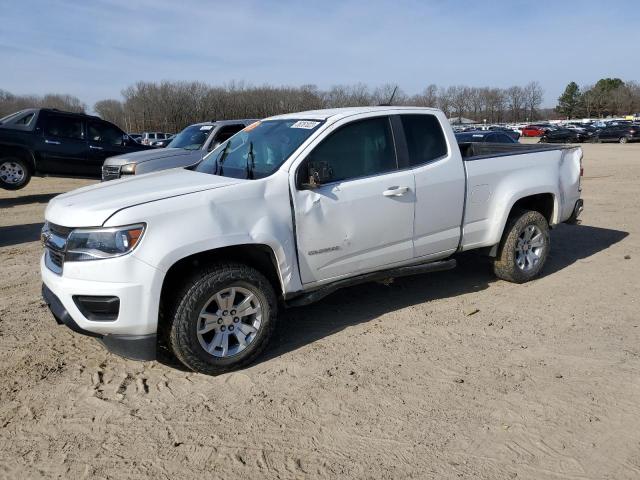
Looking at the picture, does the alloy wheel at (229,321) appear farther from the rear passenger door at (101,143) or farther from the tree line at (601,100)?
the tree line at (601,100)

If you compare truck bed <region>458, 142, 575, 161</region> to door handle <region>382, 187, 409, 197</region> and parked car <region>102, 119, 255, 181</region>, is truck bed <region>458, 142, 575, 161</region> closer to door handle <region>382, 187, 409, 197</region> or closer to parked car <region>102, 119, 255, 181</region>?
door handle <region>382, 187, 409, 197</region>

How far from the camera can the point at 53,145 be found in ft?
42.0

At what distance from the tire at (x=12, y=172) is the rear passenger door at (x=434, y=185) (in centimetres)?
1051

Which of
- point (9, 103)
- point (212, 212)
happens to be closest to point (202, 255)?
point (212, 212)


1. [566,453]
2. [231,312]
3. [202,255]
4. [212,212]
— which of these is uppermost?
[212,212]

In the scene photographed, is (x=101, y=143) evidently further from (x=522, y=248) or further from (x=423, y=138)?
(x=522, y=248)

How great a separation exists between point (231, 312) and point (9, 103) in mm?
103459

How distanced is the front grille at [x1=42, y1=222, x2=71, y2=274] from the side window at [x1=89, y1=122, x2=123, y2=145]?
10.0 meters

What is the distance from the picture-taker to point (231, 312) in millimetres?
4059

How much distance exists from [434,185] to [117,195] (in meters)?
2.71

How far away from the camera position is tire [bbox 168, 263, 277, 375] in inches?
151

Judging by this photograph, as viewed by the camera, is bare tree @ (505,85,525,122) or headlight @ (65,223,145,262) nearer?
headlight @ (65,223,145,262)

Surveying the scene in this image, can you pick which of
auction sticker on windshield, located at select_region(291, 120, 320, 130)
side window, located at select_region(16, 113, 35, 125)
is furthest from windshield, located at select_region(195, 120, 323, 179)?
side window, located at select_region(16, 113, 35, 125)

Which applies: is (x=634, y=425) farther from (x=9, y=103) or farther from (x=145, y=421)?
(x=9, y=103)
